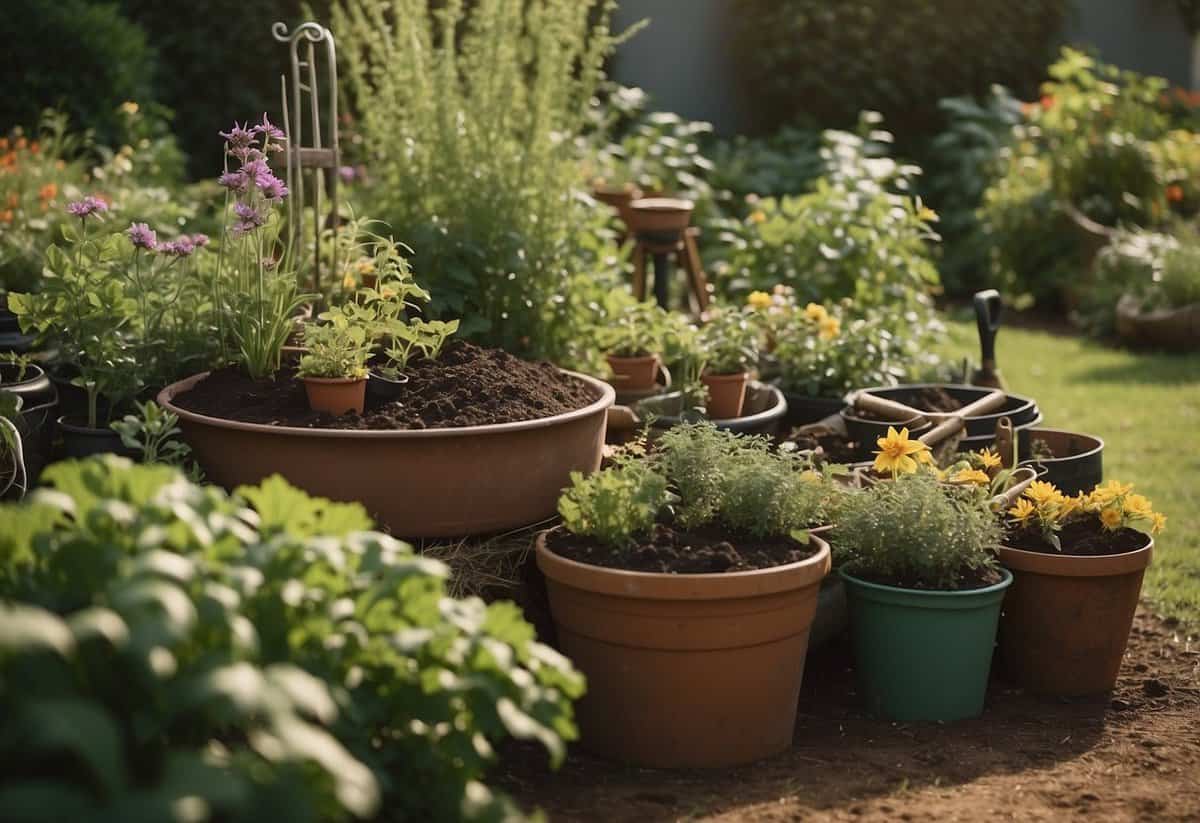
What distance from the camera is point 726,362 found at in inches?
157

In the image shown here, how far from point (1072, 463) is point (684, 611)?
1425 mm

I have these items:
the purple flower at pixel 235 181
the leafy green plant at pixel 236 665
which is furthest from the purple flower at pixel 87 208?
the leafy green plant at pixel 236 665

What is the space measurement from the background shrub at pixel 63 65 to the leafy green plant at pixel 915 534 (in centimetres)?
485

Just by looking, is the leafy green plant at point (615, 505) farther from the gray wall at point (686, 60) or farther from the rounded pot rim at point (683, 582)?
the gray wall at point (686, 60)

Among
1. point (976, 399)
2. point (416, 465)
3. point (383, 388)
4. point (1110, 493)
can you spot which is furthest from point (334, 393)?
point (976, 399)

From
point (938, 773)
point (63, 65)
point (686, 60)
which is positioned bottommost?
point (938, 773)

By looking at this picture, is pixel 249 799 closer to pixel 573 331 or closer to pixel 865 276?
pixel 573 331

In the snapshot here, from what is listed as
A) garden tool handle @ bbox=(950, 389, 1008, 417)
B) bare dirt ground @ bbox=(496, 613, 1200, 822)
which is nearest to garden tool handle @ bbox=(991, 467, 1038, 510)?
garden tool handle @ bbox=(950, 389, 1008, 417)

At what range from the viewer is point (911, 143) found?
10172 millimetres

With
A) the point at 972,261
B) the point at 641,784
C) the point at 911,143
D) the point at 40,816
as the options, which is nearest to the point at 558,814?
the point at 641,784

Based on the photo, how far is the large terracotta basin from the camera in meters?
2.76

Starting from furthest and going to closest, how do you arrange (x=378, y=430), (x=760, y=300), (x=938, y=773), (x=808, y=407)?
(x=760, y=300), (x=808, y=407), (x=378, y=430), (x=938, y=773)

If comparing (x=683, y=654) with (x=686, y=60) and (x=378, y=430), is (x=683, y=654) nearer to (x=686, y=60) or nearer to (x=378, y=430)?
(x=378, y=430)

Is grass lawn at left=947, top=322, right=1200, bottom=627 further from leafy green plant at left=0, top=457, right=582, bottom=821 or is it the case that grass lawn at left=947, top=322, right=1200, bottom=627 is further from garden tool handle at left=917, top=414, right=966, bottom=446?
leafy green plant at left=0, top=457, right=582, bottom=821
